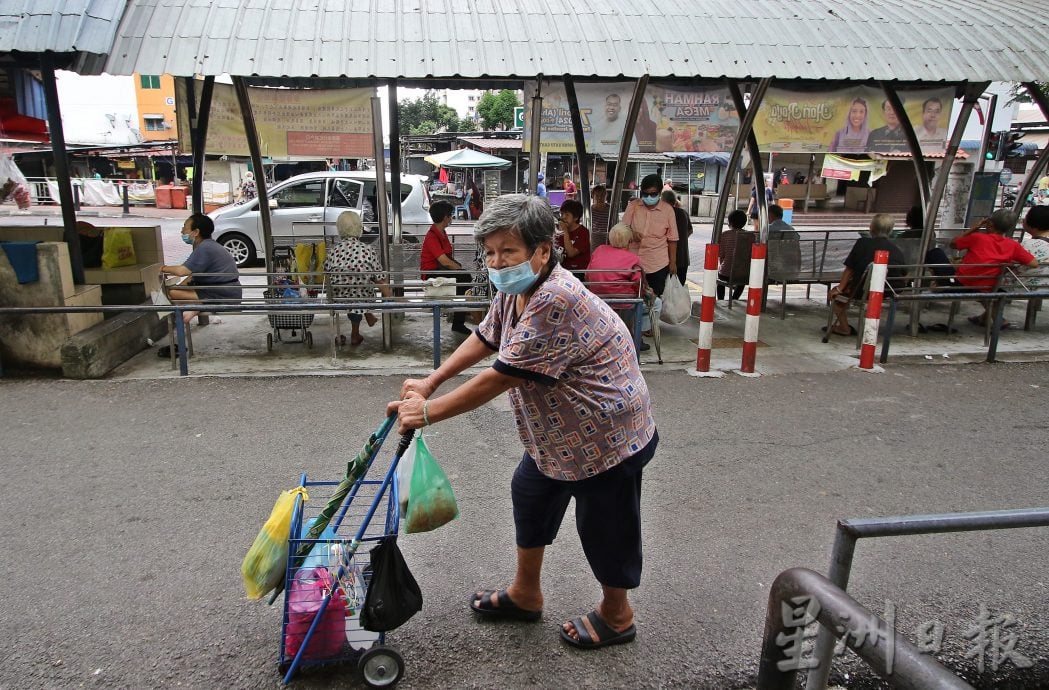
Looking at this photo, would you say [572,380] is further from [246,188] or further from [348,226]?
[246,188]

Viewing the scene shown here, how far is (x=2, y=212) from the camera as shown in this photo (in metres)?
24.4

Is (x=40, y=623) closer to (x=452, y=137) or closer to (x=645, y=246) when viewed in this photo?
(x=645, y=246)

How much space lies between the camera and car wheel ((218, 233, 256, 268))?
13.6 meters

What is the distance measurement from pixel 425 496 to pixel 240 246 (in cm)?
1233

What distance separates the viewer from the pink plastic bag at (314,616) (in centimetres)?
258

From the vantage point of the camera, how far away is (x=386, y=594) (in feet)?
8.16

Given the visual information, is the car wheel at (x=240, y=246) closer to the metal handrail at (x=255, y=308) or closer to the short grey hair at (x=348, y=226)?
the short grey hair at (x=348, y=226)

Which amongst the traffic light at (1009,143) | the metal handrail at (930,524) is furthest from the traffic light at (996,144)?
the metal handrail at (930,524)

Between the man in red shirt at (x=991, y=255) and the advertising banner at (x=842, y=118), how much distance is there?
1370 mm

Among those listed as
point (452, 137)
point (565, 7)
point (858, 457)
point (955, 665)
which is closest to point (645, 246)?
point (565, 7)

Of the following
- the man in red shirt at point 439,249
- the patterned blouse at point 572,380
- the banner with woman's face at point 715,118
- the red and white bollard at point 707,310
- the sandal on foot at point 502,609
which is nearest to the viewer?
the patterned blouse at point 572,380

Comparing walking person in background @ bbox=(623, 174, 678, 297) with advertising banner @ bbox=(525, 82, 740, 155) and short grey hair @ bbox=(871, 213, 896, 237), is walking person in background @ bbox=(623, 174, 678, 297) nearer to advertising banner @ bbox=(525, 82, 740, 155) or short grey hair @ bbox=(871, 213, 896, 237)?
advertising banner @ bbox=(525, 82, 740, 155)

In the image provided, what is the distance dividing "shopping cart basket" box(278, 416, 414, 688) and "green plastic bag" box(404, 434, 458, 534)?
67 millimetres

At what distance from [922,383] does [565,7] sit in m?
5.17
